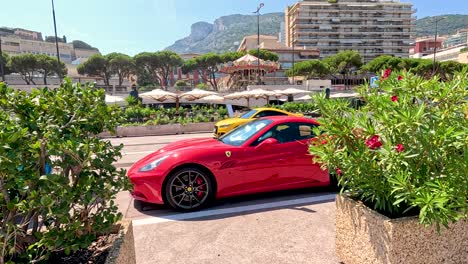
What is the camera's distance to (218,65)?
3120 inches

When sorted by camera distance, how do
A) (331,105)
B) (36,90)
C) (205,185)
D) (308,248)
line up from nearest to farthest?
(36,90) → (331,105) → (308,248) → (205,185)

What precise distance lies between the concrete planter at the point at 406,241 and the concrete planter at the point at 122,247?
6.29ft

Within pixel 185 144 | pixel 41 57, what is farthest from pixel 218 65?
pixel 185 144

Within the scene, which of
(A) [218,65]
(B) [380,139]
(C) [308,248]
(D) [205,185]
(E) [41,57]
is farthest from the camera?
(A) [218,65]

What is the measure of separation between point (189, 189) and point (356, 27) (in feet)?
407

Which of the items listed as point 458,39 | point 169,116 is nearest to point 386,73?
point 169,116

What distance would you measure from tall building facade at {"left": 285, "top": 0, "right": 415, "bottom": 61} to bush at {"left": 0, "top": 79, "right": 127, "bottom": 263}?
117960 mm

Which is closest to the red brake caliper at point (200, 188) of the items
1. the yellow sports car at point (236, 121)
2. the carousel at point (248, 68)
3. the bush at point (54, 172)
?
the bush at point (54, 172)

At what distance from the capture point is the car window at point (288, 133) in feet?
16.5

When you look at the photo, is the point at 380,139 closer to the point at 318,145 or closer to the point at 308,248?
the point at 318,145

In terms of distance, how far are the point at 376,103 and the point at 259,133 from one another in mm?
2570

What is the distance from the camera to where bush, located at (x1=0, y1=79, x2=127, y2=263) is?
5.67 feet

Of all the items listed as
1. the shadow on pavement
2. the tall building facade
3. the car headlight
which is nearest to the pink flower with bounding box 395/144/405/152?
the shadow on pavement

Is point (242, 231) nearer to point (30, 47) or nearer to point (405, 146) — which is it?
point (405, 146)
